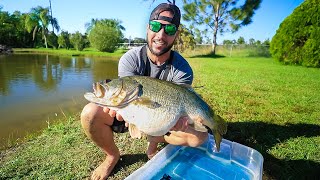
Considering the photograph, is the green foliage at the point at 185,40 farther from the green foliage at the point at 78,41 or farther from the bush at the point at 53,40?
the bush at the point at 53,40

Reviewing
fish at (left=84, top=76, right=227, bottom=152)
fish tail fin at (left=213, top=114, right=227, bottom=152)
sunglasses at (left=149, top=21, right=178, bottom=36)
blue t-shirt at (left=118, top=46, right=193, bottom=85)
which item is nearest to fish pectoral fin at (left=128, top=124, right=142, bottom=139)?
fish at (left=84, top=76, right=227, bottom=152)

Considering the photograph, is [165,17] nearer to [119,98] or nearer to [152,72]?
[152,72]

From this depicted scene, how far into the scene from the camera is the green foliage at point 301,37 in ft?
51.0

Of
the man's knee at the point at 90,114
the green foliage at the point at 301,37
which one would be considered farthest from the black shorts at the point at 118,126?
the green foliage at the point at 301,37

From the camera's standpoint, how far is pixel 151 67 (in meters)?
3.15

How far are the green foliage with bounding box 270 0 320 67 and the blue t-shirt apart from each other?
51.3 feet

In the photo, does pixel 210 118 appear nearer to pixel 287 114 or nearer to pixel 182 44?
pixel 287 114

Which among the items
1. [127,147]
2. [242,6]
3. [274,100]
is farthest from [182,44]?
[127,147]

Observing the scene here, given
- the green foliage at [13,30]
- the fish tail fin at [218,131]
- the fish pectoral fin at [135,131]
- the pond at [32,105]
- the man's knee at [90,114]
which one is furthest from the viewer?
the green foliage at [13,30]

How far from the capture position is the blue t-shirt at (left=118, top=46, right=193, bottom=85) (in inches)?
120

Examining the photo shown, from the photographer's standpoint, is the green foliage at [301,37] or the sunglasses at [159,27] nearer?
the sunglasses at [159,27]

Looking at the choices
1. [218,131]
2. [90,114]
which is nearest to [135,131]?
[90,114]

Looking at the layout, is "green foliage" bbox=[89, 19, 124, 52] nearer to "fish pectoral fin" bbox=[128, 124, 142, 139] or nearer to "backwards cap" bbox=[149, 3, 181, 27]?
"backwards cap" bbox=[149, 3, 181, 27]

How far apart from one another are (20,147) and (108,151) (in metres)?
1.50
